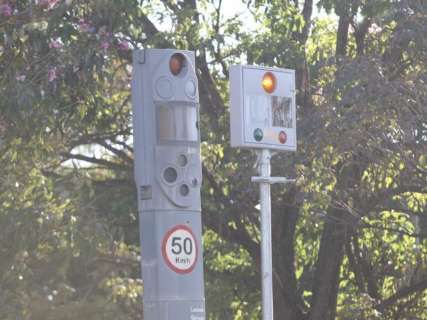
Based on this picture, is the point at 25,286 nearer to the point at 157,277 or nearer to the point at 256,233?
the point at 256,233

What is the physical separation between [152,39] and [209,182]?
277cm

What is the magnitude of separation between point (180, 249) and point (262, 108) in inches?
45.4

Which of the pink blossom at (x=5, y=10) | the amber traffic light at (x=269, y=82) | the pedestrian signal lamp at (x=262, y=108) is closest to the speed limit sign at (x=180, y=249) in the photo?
the pedestrian signal lamp at (x=262, y=108)

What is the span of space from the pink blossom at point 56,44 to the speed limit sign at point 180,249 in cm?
592

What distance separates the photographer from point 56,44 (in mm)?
12586

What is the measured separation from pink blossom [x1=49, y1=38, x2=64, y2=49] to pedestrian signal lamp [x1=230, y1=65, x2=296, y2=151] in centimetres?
528

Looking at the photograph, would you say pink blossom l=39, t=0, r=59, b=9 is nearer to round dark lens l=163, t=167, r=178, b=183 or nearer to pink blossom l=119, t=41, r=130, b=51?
pink blossom l=119, t=41, r=130, b=51

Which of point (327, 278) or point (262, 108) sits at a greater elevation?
point (262, 108)

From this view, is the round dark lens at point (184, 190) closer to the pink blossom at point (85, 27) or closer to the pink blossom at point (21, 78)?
the pink blossom at point (21, 78)

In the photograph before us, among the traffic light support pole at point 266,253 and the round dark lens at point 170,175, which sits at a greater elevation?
the round dark lens at point 170,175

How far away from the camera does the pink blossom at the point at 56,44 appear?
1250 cm

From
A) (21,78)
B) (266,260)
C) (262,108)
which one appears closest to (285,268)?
(21,78)

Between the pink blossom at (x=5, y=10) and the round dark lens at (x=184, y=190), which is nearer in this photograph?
the round dark lens at (x=184, y=190)

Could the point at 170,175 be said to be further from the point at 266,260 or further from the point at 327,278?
the point at 327,278
